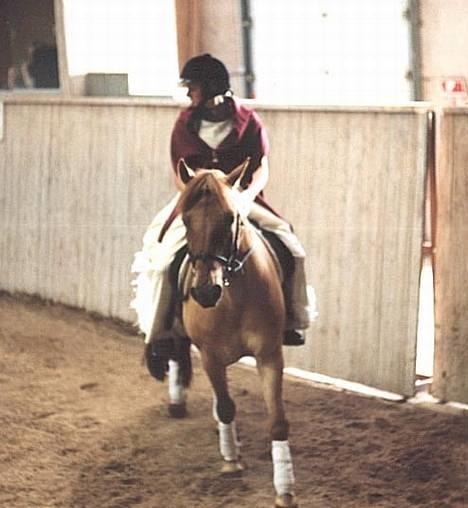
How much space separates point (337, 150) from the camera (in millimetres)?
5340

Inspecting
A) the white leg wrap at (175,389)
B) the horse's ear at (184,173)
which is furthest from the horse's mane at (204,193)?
the white leg wrap at (175,389)

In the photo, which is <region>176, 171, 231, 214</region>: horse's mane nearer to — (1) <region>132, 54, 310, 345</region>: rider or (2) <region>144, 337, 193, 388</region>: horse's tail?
(1) <region>132, 54, 310, 345</region>: rider

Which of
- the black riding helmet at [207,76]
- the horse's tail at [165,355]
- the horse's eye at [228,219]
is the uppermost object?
the black riding helmet at [207,76]

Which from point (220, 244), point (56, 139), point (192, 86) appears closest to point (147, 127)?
point (56, 139)

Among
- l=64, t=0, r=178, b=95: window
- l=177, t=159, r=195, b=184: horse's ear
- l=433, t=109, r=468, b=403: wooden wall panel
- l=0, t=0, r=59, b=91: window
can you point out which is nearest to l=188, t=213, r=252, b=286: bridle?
l=177, t=159, r=195, b=184: horse's ear

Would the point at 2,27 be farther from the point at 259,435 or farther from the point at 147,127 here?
the point at 259,435

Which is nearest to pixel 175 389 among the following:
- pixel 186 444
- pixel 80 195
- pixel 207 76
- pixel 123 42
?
pixel 186 444

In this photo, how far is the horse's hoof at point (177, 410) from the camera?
4.94 metres

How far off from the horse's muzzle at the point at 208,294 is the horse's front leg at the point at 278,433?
1.54 ft

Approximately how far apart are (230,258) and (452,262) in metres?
1.67

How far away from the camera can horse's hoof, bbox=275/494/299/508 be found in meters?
3.84

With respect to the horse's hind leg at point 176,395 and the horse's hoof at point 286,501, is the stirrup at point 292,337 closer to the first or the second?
the horse's hoof at point 286,501

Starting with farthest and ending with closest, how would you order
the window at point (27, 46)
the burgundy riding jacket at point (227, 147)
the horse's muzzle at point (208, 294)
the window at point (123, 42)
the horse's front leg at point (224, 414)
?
the window at point (27, 46)
the window at point (123, 42)
the burgundy riding jacket at point (227, 147)
the horse's front leg at point (224, 414)
the horse's muzzle at point (208, 294)

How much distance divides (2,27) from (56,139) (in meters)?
1.43
